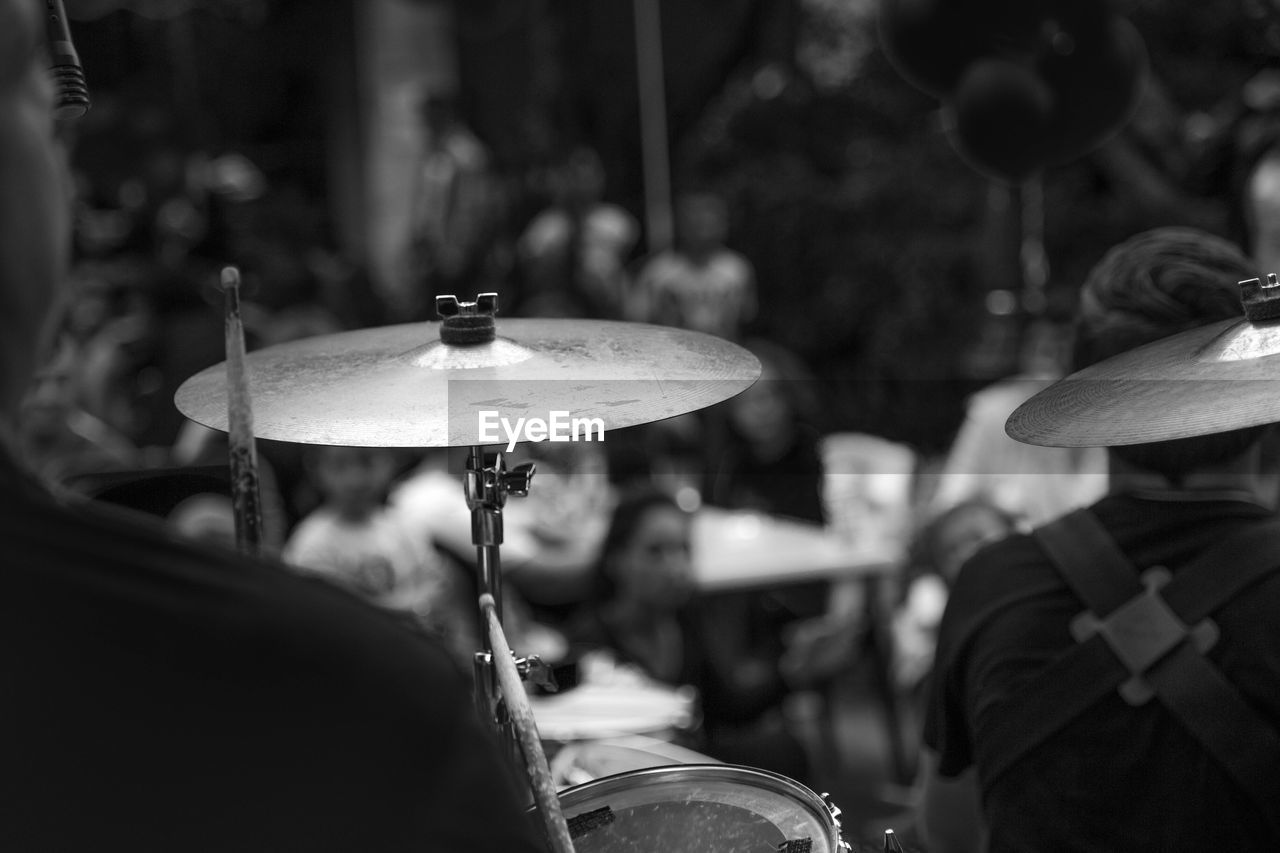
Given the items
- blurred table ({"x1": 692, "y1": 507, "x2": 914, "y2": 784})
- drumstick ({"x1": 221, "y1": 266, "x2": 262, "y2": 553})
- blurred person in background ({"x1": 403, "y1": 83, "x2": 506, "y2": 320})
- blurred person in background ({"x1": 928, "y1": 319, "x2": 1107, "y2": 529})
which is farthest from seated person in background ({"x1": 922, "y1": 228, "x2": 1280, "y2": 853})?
blurred person in background ({"x1": 403, "y1": 83, "x2": 506, "y2": 320})

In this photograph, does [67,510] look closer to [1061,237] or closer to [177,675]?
[177,675]

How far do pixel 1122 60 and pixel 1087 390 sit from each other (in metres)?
2.54

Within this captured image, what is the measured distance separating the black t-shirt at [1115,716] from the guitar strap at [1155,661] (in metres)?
0.02

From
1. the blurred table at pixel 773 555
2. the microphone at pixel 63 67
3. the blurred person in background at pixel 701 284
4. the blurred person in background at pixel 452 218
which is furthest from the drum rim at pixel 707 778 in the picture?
the blurred person in background at pixel 452 218

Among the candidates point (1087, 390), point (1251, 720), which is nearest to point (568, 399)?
point (1087, 390)

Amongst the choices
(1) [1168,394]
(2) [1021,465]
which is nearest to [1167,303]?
(1) [1168,394]

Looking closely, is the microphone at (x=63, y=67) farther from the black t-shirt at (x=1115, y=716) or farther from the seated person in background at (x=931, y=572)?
the seated person in background at (x=931, y=572)

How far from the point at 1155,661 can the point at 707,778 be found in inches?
22.6

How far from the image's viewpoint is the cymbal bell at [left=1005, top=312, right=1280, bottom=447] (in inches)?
52.5

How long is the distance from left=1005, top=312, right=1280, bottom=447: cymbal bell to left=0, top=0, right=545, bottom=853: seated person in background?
918 mm

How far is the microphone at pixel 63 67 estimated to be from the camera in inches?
45.8

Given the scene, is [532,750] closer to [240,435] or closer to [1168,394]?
[240,435]

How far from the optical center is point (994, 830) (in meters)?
1.68

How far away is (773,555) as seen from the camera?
185 inches
